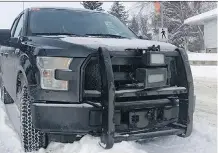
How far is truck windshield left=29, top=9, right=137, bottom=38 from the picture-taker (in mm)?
4788

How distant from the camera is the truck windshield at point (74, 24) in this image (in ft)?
15.7

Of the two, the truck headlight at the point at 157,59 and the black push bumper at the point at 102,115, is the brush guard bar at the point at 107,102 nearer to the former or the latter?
the black push bumper at the point at 102,115

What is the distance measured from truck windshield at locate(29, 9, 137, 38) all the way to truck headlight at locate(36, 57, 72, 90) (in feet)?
3.89

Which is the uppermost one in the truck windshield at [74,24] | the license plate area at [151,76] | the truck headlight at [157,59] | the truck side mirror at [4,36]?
the truck windshield at [74,24]

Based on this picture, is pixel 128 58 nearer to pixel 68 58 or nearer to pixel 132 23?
pixel 68 58

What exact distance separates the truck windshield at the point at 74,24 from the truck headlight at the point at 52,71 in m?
1.18

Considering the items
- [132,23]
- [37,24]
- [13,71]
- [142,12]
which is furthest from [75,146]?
[132,23]

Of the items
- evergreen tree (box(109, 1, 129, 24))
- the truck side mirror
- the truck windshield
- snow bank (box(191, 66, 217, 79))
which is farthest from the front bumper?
evergreen tree (box(109, 1, 129, 24))

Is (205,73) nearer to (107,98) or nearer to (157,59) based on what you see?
(157,59)

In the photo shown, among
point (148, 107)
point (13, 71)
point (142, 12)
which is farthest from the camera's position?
point (142, 12)

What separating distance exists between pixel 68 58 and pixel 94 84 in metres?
0.37

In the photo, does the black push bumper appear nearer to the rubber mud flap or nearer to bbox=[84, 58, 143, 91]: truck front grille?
bbox=[84, 58, 143, 91]: truck front grille

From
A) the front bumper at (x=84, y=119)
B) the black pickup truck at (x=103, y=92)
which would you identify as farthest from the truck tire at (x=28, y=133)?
the front bumper at (x=84, y=119)

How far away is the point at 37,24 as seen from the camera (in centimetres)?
485
